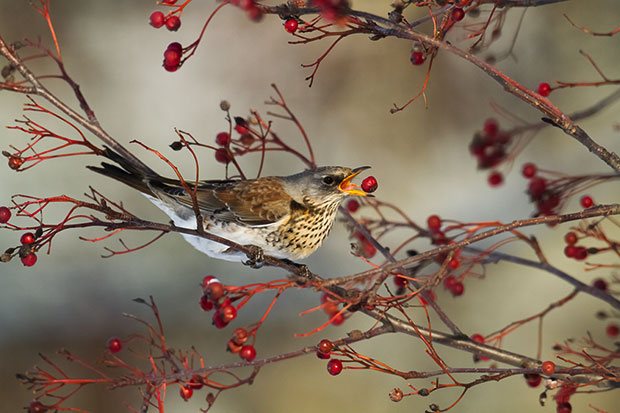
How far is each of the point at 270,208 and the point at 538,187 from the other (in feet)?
1.60

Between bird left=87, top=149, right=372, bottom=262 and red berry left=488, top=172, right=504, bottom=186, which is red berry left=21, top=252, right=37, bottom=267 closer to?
bird left=87, top=149, right=372, bottom=262

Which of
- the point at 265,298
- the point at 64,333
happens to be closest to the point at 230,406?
the point at 265,298

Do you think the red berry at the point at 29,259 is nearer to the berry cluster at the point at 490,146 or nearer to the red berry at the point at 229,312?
the red berry at the point at 229,312

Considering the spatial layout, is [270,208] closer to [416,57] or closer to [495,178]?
[416,57]

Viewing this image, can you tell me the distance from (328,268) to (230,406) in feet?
1.96

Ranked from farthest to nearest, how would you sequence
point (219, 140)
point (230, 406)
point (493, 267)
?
point (493, 267)
point (230, 406)
point (219, 140)

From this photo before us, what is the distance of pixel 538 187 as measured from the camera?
3.89ft

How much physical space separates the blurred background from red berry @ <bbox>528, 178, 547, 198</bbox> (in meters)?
0.94

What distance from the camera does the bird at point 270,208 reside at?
3.88ft

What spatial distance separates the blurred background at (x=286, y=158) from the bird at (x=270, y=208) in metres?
0.91

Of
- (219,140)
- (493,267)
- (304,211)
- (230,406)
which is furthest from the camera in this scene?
(493,267)

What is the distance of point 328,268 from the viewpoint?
2.33 meters

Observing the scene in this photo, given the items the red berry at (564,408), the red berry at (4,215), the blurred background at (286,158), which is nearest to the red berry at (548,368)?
the red berry at (564,408)

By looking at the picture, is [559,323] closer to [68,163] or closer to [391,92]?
[391,92]
